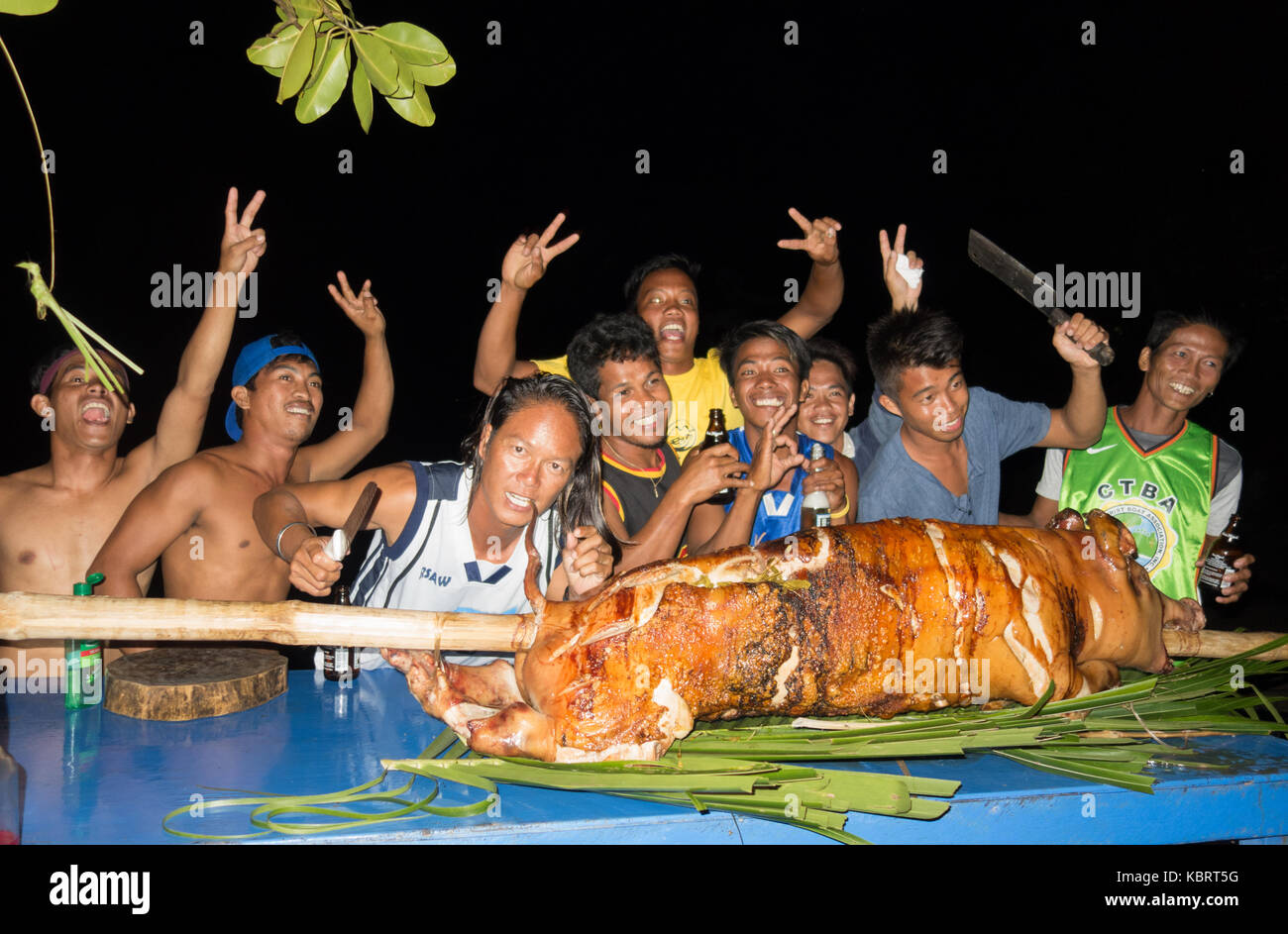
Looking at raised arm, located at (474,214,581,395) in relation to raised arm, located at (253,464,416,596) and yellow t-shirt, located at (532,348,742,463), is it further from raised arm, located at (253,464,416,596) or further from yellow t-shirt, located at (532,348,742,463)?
raised arm, located at (253,464,416,596)

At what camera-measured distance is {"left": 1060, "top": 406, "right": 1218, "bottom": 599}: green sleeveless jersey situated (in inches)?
191

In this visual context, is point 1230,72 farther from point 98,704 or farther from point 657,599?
point 98,704

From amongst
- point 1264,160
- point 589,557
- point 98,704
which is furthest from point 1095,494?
point 1264,160

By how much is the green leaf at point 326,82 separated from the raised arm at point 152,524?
3592 millimetres

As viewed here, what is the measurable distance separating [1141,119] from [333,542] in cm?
1309

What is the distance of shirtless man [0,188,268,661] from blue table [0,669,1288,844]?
6.37 ft

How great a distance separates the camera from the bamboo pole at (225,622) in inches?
85.2

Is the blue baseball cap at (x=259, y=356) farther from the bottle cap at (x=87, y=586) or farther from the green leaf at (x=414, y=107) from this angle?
the green leaf at (x=414, y=107)

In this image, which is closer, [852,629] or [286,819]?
[286,819]

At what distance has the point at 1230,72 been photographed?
11258 millimetres

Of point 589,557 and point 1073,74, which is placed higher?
point 1073,74

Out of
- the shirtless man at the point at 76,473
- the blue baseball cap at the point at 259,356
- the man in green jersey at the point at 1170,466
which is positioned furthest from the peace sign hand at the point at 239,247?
the man in green jersey at the point at 1170,466

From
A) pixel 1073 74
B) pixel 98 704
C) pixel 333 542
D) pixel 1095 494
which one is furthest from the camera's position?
pixel 1073 74

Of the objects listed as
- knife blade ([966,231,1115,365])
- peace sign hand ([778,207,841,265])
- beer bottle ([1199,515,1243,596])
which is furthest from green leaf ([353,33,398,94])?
beer bottle ([1199,515,1243,596])
